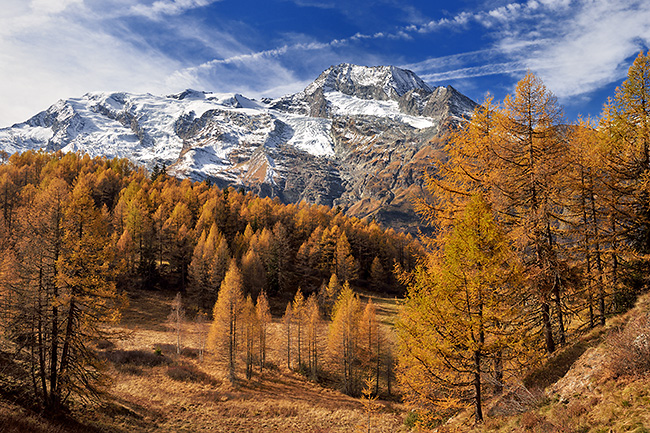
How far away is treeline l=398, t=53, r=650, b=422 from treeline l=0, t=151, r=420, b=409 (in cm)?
1506

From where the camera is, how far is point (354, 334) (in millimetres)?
40312

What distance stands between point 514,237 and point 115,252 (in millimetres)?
42084

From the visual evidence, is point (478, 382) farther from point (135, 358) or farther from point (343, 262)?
point (343, 262)

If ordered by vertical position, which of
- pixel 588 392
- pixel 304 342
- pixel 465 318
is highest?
pixel 465 318

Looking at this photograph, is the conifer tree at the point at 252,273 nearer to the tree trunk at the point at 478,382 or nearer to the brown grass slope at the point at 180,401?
the brown grass slope at the point at 180,401

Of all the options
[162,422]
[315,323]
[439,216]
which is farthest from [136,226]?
[439,216]

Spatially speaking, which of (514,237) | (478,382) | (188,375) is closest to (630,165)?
(514,237)

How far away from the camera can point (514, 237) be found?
1005 cm

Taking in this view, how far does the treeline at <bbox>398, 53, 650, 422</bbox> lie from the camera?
8727 mm

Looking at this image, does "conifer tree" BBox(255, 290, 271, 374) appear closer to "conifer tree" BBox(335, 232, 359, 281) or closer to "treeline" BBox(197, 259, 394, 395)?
"treeline" BBox(197, 259, 394, 395)

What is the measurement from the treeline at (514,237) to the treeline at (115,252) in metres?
15.1

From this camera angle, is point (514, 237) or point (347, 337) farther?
point (347, 337)

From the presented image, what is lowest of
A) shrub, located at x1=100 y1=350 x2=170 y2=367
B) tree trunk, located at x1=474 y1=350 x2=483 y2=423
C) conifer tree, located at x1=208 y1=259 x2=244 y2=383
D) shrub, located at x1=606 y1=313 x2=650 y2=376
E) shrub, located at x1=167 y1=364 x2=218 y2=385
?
shrub, located at x1=167 y1=364 x2=218 y2=385

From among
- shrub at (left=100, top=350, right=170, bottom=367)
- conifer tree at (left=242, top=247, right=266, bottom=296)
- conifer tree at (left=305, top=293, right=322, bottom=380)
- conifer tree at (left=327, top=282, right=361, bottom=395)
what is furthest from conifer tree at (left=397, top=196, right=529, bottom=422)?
conifer tree at (left=242, top=247, right=266, bottom=296)
